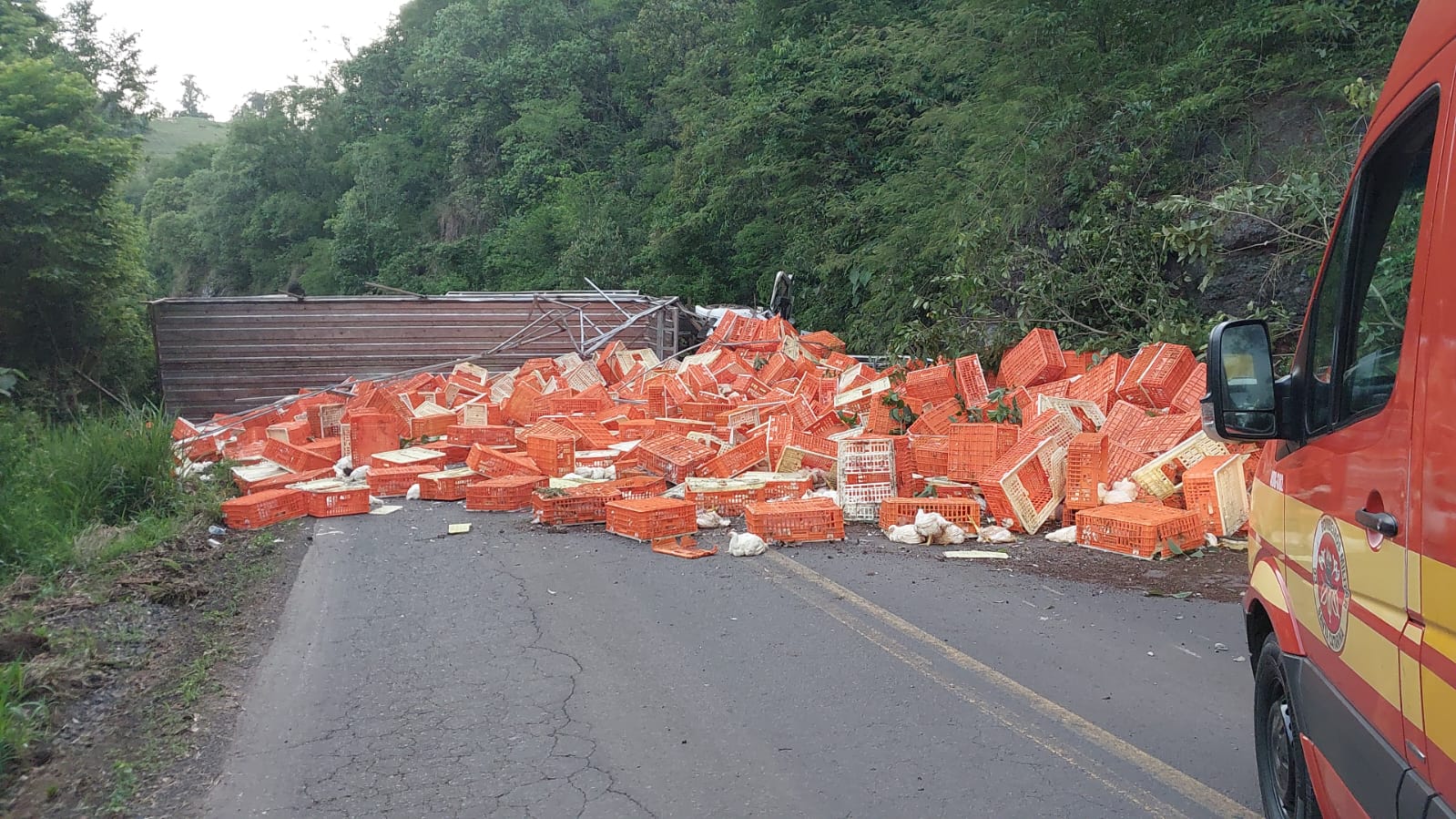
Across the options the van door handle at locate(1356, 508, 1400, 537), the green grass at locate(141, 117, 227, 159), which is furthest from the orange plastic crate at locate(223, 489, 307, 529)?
the green grass at locate(141, 117, 227, 159)

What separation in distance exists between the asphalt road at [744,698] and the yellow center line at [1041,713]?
0.02 m

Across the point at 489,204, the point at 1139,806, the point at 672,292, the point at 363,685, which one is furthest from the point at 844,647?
the point at 489,204

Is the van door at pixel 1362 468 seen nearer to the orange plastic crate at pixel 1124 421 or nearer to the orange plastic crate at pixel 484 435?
the orange plastic crate at pixel 1124 421

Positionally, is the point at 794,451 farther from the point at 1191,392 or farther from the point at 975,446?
the point at 1191,392

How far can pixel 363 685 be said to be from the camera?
5.59 m

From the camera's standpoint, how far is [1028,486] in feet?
30.6

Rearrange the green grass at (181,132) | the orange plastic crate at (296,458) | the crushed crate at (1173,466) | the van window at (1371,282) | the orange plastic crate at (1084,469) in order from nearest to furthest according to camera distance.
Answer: the van window at (1371,282) → the crushed crate at (1173,466) → the orange plastic crate at (1084,469) → the orange plastic crate at (296,458) → the green grass at (181,132)

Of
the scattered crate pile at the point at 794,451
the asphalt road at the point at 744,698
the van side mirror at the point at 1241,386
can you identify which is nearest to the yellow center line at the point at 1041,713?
the asphalt road at the point at 744,698

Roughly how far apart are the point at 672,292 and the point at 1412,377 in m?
30.6

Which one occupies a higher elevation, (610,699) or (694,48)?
(694,48)

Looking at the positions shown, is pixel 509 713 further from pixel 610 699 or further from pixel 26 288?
pixel 26 288

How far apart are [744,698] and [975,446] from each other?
5.51 m

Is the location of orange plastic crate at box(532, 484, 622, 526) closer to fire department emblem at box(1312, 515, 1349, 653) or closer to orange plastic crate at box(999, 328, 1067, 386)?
orange plastic crate at box(999, 328, 1067, 386)

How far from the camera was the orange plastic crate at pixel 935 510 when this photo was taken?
29.4 feet
